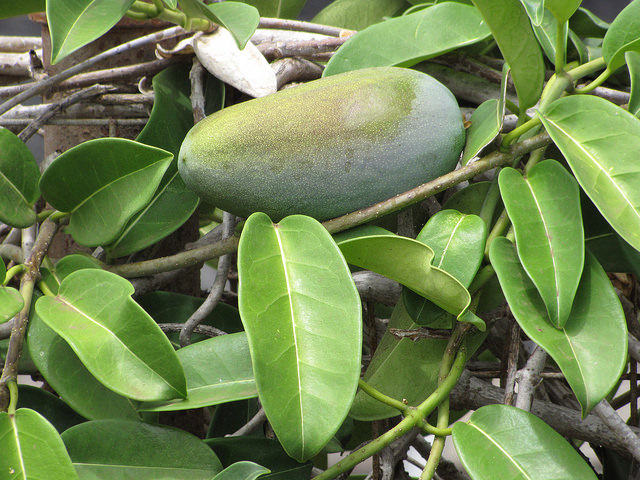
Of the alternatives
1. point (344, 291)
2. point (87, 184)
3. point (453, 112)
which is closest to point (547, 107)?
point (453, 112)

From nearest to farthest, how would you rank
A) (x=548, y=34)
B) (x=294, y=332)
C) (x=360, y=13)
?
(x=294, y=332) < (x=548, y=34) < (x=360, y=13)

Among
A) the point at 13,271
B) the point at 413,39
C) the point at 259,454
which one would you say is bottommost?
the point at 259,454

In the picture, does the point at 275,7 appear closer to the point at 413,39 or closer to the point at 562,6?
the point at 413,39

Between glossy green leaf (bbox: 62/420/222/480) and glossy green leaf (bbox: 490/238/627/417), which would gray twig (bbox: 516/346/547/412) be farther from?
glossy green leaf (bbox: 62/420/222/480)

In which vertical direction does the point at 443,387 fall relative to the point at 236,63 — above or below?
below

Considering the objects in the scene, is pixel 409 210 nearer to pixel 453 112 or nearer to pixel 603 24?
pixel 453 112

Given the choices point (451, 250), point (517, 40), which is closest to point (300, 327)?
point (451, 250)

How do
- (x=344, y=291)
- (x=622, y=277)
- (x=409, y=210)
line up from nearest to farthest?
(x=344, y=291) < (x=409, y=210) < (x=622, y=277)

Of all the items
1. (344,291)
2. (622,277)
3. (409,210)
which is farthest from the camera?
(622,277)

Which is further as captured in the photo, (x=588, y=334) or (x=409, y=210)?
(x=409, y=210)
